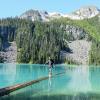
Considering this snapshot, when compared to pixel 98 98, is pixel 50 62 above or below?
above

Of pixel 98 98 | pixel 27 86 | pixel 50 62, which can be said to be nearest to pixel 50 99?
pixel 98 98

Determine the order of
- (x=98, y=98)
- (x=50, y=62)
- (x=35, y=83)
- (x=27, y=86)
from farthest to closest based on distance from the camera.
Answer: (x=50, y=62)
(x=35, y=83)
(x=27, y=86)
(x=98, y=98)


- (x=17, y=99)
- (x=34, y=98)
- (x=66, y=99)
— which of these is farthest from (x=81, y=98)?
(x=17, y=99)

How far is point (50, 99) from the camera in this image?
82.7 ft

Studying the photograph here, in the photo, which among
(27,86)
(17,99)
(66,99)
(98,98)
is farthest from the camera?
(27,86)

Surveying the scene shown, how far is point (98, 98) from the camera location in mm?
27922

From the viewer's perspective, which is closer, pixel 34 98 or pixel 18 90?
Result: pixel 34 98

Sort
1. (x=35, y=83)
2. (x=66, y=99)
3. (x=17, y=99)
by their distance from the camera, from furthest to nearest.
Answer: (x=35, y=83) < (x=66, y=99) < (x=17, y=99)

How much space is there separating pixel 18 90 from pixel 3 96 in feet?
16.1

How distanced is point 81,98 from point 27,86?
8560mm

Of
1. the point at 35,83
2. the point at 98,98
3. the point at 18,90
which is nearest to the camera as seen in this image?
the point at 98,98

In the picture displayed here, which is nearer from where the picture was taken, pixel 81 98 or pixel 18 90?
pixel 81 98

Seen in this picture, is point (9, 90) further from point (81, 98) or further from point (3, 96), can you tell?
point (81, 98)

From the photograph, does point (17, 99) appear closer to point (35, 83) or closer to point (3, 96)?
point (3, 96)
